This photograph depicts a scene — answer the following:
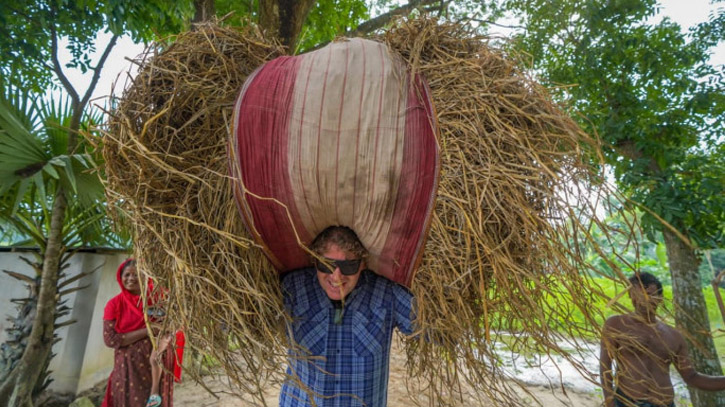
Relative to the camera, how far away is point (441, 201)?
1.14 metres

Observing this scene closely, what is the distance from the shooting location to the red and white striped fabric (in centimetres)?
115

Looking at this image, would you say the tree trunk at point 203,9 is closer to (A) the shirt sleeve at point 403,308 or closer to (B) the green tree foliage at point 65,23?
(B) the green tree foliage at point 65,23

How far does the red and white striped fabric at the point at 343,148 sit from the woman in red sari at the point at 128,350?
7.48 feet

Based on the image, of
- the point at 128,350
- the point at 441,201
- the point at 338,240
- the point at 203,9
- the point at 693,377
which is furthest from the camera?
the point at 203,9

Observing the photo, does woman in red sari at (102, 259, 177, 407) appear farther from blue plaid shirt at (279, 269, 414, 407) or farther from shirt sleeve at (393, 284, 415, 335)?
shirt sleeve at (393, 284, 415, 335)

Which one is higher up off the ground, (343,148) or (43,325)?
(343,148)

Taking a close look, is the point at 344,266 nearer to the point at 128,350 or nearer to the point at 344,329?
the point at 344,329

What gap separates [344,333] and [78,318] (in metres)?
4.40

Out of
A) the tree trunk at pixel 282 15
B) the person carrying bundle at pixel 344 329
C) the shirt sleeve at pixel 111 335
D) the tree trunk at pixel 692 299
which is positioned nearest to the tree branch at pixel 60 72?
the tree trunk at pixel 282 15

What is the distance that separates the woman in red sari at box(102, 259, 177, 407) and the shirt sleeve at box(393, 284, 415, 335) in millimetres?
2127

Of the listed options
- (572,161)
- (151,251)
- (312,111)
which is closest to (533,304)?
(572,161)

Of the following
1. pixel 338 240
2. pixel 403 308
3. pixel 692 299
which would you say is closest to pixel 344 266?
pixel 338 240

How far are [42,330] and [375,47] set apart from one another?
3.52 meters

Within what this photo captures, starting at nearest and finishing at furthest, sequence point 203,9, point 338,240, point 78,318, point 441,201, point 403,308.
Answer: point 441,201
point 338,240
point 403,308
point 203,9
point 78,318
